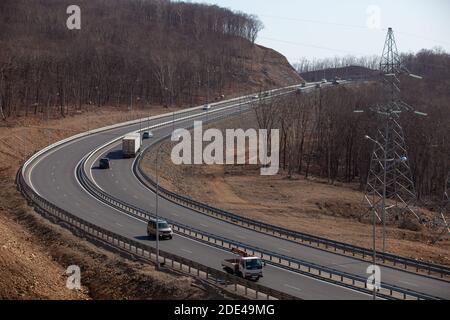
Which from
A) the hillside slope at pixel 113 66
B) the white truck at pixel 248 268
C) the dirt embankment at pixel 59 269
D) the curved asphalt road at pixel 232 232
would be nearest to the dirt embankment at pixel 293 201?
the curved asphalt road at pixel 232 232

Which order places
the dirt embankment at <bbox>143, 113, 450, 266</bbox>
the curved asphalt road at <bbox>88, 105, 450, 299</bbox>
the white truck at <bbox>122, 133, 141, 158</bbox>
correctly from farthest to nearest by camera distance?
1. the white truck at <bbox>122, 133, 141, 158</bbox>
2. the dirt embankment at <bbox>143, 113, 450, 266</bbox>
3. the curved asphalt road at <bbox>88, 105, 450, 299</bbox>

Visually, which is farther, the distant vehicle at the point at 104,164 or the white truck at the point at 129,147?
the white truck at the point at 129,147

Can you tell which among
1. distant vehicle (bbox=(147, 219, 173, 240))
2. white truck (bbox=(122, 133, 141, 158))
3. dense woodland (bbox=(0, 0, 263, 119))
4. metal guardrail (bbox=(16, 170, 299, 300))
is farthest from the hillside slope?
distant vehicle (bbox=(147, 219, 173, 240))

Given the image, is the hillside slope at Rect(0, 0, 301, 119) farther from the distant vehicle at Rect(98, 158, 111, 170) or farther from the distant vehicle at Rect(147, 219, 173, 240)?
the distant vehicle at Rect(147, 219, 173, 240)

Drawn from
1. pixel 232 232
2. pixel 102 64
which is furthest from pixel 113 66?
pixel 232 232

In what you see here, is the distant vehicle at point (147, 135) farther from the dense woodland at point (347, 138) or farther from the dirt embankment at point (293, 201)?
the dense woodland at point (347, 138)
